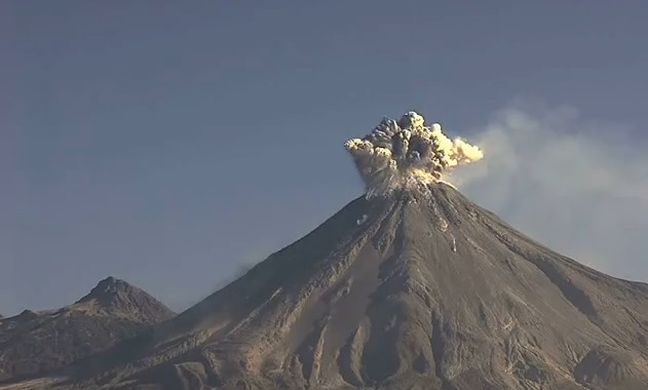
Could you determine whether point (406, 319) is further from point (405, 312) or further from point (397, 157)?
point (397, 157)

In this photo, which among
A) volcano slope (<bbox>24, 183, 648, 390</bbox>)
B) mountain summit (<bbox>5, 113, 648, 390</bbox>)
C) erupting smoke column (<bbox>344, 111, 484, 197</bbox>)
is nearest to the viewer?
volcano slope (<bbox>24, 183, 648, 390</bbox>)

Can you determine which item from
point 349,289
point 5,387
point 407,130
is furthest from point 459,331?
point 5,387

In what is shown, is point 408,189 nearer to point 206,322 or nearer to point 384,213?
A: point 384,213

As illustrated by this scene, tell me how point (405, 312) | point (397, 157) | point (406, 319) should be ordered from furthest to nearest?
1. point (397, 157)
2. point (405, 312)
3. point (406, 319)

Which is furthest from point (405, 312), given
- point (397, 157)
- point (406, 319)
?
point (397, 157)

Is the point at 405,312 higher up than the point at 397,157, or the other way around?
the point at 397,157
